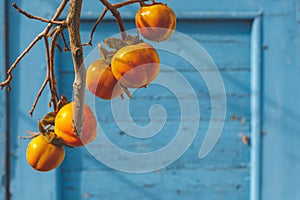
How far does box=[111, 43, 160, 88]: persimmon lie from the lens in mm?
338

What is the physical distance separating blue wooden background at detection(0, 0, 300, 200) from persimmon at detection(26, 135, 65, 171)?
995 mm

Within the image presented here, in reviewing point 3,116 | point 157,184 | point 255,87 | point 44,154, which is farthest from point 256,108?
point 44,154

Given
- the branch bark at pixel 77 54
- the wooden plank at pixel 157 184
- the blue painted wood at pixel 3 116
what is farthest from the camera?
the wooden plank at pixel 157 184

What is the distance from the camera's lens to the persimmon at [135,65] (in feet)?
1.11

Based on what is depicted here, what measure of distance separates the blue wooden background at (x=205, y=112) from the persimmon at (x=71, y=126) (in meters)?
1.05

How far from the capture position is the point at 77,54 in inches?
12.4

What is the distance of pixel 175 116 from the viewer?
4.82ft

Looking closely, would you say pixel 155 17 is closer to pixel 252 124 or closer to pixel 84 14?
pixel 84 14

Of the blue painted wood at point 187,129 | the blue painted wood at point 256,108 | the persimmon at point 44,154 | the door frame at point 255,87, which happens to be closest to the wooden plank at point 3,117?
the blue painted wood at point 187,129

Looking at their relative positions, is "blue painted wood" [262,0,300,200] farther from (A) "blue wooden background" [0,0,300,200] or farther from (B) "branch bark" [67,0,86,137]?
(B) "branch bark" [67,0,86,137]

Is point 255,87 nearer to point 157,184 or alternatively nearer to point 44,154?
point 157,184

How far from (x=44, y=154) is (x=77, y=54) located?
12cm

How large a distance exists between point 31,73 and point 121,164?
351 millimetres

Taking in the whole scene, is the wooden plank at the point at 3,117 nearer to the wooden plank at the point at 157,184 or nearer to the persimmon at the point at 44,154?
the wooden plank at the point at 157,184
